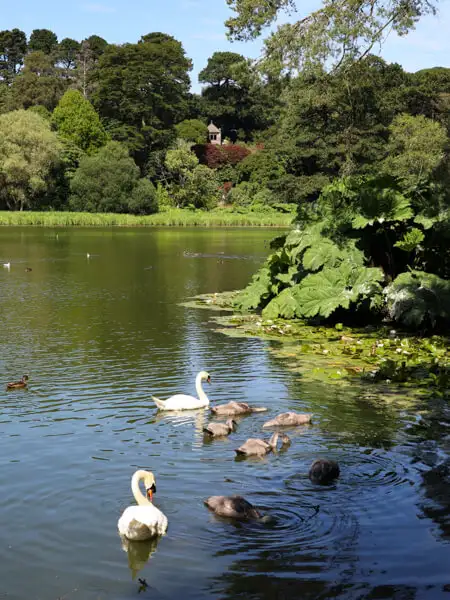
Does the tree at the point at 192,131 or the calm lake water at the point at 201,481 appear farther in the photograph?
the tree at the point at 192,131

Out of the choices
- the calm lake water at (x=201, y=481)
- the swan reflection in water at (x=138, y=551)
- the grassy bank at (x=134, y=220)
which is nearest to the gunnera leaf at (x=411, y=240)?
the calm lake water at (x=201, y=481)

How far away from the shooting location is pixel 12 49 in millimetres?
143125

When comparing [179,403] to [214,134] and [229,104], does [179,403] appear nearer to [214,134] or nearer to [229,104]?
[214,134]

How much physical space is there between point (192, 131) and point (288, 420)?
3718 inches

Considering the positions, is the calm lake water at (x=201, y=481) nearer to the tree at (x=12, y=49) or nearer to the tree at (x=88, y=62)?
the tree at (x=88, y=62)

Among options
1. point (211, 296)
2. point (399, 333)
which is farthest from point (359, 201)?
point (211, 296)

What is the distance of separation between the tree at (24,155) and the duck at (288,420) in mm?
64140

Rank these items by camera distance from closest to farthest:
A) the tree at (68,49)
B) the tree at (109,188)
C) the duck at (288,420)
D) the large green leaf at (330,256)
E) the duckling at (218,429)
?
the duckling at (218,429) < the duck at (288,420) < the large green leaf at (330,256) < the tree at (109,188) < the tree at (68,49)

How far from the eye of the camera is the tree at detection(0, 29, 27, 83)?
142 metres

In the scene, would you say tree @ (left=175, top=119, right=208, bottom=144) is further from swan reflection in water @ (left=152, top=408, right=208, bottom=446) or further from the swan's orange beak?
the swan's orange beak

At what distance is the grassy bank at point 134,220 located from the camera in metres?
67.4

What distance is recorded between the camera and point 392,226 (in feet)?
54.6

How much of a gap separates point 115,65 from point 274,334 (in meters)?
91.5

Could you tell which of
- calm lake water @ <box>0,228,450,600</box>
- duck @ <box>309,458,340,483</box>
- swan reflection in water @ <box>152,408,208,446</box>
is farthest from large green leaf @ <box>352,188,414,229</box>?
duck @ <box>309,458,340,483</box>
